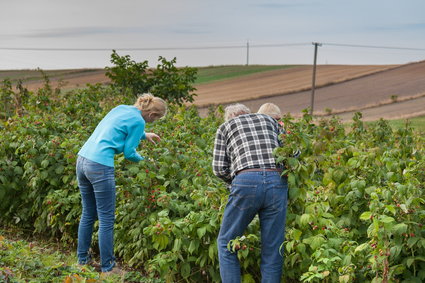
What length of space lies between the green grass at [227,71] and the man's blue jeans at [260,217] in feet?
138

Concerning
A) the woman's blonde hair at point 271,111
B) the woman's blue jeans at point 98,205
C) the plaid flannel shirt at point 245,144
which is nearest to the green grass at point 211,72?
the woman's blue jeans at point 98,205

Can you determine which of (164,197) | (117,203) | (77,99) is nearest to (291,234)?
(164,197)

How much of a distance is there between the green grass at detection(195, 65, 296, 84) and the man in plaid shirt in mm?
41868

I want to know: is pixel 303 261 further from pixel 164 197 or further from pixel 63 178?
pixel 63 178

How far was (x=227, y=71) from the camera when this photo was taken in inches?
1982

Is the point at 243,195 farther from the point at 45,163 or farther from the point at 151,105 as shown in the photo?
the point at 45,163

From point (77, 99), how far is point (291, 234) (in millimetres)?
7331

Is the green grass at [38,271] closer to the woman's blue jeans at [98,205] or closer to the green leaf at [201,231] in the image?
the woman's blue jeans at [98,205]

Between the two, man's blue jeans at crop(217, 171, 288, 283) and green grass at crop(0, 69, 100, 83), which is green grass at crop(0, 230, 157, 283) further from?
green grass at crop(0, 69, 100, 83)

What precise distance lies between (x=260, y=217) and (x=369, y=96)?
3151 centimetres

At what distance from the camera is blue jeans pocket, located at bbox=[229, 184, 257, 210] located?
14.6ft

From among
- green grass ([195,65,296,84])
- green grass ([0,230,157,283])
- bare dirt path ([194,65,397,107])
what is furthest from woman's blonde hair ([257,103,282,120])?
green grass ([195,65,296,84])

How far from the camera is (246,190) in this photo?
4.46 metres

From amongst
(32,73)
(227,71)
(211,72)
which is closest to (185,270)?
(227,71)
